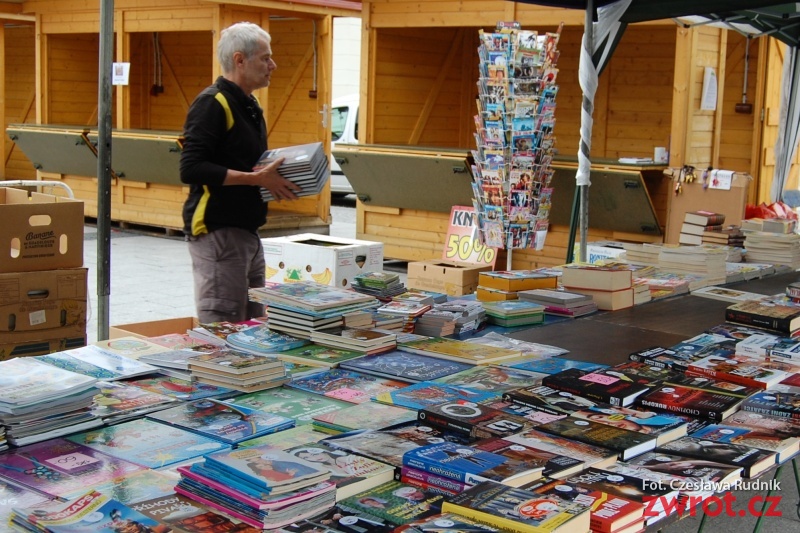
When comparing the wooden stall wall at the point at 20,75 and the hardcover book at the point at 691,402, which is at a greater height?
the wooden stall wall at the point at 20,75

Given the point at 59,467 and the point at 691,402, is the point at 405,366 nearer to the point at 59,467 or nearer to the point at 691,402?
the point at 691,402

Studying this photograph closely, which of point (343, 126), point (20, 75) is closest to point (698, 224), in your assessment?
point (343, 126)

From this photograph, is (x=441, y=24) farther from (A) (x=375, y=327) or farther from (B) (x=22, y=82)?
(B) (x=22, y=82)

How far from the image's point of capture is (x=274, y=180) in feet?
12.7

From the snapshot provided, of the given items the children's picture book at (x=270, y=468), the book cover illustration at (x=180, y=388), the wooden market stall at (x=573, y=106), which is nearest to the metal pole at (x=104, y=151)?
the book cover illustration at (x=180, y=388)

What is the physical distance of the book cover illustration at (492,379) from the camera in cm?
294

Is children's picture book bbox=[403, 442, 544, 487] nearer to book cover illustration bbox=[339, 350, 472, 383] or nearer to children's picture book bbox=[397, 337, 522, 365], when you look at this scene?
book cover illustration bbox=[339, 350, 472, 383]

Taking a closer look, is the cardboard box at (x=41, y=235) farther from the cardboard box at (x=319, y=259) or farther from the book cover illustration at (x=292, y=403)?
the cardboard box at (x=319, y=259)

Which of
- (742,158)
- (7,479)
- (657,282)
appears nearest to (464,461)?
(7,479)

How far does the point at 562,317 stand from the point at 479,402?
170 cm

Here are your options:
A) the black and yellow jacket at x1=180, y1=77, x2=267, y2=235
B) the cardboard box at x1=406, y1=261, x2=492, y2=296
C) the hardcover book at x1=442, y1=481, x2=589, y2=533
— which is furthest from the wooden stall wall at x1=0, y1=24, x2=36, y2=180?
the hardcover book at x1=442, y1=481, x2=589, y2=533

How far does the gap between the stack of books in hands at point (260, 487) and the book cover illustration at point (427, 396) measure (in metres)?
0.71

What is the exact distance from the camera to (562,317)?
171 inches

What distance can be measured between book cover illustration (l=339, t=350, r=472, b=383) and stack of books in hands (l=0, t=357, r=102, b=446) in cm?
95
